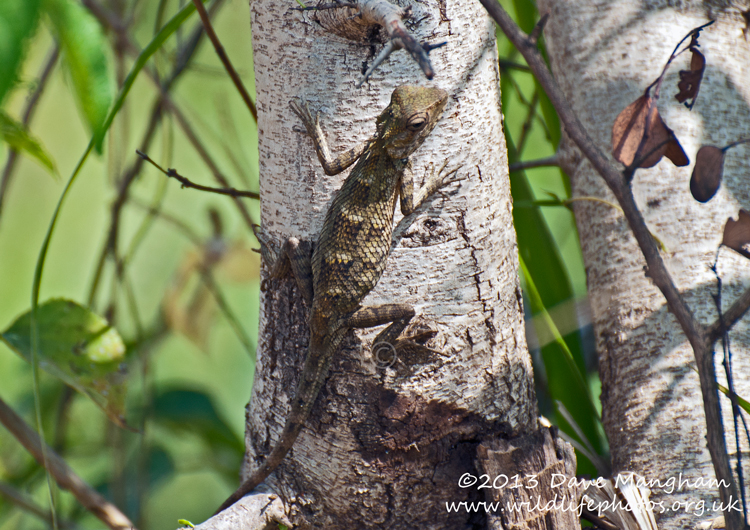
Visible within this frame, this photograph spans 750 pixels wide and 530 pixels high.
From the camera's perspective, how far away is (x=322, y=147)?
3.63ft

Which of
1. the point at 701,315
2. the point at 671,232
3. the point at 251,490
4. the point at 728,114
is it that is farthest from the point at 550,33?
the point at 251,490

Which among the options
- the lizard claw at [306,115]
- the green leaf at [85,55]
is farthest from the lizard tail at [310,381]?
the green leaf at [85,55]

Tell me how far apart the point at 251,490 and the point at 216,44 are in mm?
1225

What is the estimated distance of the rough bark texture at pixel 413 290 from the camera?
1126 mm

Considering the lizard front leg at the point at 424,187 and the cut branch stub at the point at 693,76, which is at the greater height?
the cut branch stub at the point at 693,76

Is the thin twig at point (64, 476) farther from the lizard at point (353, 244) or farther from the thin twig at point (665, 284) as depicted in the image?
the thin twig at point (665, 284)

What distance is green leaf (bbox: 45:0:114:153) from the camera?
1.09 meters

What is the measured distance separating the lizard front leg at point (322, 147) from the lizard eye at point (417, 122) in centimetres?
12

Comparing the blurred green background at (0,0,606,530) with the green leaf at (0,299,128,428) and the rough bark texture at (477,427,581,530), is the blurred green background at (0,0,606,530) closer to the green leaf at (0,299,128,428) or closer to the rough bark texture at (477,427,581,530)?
the green leaf at (0,299,128,428)

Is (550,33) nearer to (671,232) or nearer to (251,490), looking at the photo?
(671,232)

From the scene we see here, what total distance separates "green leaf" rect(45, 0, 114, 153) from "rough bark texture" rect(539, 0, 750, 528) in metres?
1.41

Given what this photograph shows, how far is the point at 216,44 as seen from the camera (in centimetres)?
145

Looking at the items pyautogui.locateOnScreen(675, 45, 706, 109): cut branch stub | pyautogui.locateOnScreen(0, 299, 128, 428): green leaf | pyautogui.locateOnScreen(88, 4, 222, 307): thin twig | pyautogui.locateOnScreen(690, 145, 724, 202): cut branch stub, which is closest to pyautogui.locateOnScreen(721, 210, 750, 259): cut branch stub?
pyautogui.locateOnScreen(690, 145, 724, 202): cut branch stub

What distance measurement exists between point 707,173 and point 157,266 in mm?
3693
